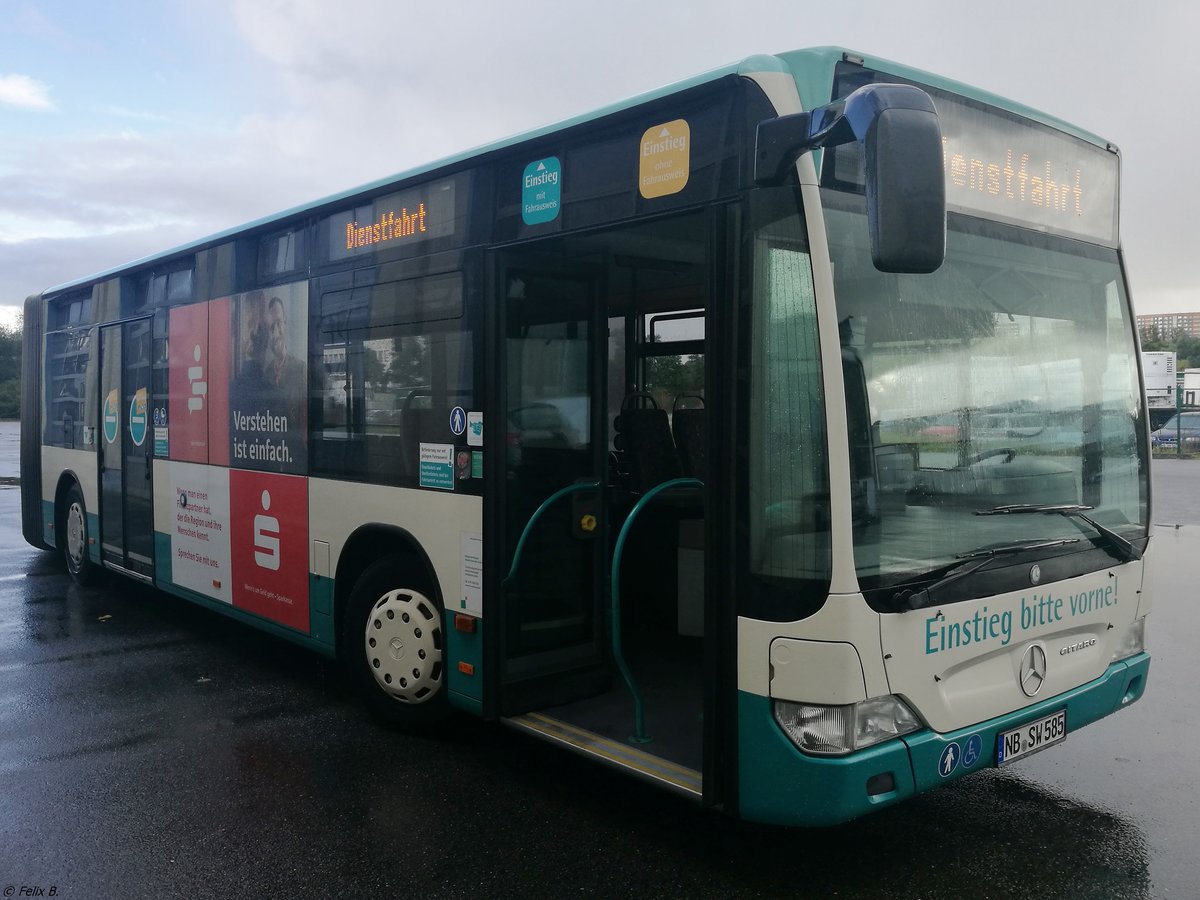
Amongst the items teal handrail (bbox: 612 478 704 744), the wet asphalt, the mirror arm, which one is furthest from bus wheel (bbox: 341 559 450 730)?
the mirror arm

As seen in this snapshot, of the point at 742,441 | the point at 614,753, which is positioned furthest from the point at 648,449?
the point at 742,441

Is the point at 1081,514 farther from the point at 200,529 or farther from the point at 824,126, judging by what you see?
the point at 200,529

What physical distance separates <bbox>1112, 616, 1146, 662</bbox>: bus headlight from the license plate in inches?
18.9

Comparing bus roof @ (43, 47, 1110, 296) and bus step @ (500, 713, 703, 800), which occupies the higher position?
bus roof @ (43, 47, 1110, 296)

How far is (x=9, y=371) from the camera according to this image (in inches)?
3068

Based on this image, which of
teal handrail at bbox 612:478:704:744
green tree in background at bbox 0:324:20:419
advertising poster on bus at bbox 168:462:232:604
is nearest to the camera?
teal handrail at bbox 612:478:704:744

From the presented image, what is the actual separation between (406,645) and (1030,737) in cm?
284

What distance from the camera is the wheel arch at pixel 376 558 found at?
4.83 meters

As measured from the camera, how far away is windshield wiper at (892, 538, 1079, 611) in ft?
10.6

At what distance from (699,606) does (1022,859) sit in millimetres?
2511

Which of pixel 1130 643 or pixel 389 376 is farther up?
pixel 389 376

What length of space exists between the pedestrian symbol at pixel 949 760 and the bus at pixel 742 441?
0.01 meters

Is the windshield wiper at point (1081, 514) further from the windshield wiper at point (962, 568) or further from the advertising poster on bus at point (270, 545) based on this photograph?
the advertising poster on bus at point (270, 545)

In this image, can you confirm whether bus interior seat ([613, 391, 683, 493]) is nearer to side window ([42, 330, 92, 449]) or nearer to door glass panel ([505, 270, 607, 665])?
door glass panel ([505, 270, 607, 665])
